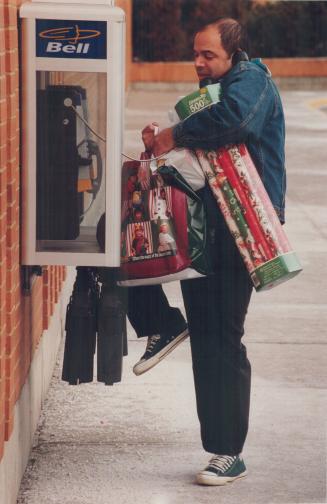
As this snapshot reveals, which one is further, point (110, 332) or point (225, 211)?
point (110, 332)

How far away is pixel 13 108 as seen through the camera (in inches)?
163

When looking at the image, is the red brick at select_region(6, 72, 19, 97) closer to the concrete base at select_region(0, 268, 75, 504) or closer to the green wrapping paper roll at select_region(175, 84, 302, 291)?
the green wrapping paper roll at select_region(175, 84, 302, 291)

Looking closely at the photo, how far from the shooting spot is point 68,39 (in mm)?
4305

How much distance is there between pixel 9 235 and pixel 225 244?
84cm

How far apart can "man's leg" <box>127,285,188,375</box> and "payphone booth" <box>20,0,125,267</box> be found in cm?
31

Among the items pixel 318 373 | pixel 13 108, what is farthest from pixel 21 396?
pixel 318 373

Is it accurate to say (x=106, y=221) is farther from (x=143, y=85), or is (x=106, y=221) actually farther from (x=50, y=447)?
(x=143, y=85)

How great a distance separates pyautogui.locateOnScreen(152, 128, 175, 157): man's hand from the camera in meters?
4.37

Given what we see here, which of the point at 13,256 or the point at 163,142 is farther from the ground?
the point at 163,142

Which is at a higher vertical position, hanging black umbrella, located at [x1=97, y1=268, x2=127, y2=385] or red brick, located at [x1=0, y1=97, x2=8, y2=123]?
red brick, located at [x1=0, y1=97, x2=8, y2=123]

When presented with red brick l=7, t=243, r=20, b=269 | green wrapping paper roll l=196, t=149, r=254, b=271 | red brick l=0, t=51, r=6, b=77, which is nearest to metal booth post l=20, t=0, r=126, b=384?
red brick l=7, t=243, r=20, b=269

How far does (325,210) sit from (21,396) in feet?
24.8

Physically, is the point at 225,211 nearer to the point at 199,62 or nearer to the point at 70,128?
the point at 199,62

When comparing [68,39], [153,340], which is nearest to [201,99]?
[68,39]
